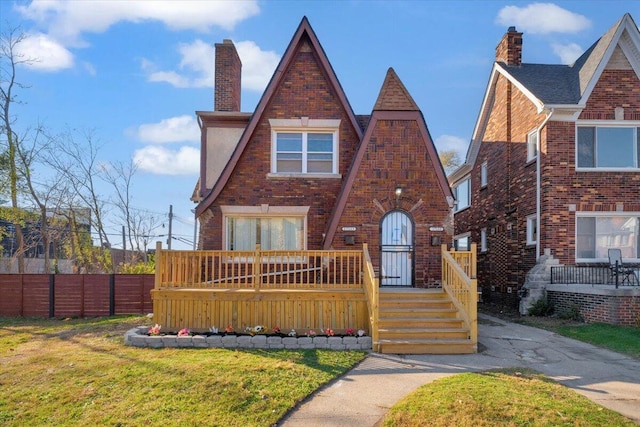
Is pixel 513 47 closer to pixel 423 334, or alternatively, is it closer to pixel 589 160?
pixel 589 160

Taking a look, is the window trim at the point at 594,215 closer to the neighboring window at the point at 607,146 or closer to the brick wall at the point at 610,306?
the neighboring window at the point at 607,146

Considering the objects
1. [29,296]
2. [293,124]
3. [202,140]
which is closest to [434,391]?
[293,124]

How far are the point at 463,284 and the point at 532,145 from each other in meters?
8.77

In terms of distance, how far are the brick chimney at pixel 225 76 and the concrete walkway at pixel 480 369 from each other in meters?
10.4

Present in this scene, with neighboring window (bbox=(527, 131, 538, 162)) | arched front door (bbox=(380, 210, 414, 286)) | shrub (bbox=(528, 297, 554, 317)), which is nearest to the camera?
arched front door (bbox=(380, 210, 414, 286))

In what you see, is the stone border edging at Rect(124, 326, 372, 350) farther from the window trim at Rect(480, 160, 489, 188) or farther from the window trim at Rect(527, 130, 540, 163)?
the window trim at Rect(480, 160, 489, 188)

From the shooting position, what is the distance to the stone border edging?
912 centimetres

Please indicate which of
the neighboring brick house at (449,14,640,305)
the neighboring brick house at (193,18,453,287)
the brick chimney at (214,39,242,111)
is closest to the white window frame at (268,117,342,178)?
the neighboring brick house at (193,18,453,287)

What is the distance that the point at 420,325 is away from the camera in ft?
31.3

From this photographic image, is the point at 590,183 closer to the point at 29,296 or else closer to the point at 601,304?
the point at 601,304

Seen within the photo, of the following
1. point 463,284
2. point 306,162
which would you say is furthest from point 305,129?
point 463,284

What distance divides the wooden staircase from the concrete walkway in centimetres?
25

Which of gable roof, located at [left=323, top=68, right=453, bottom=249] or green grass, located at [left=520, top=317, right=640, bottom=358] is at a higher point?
gable roof, located at [left=323, top=68, right=453, bottom=249]

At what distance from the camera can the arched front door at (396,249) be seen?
479 inches
